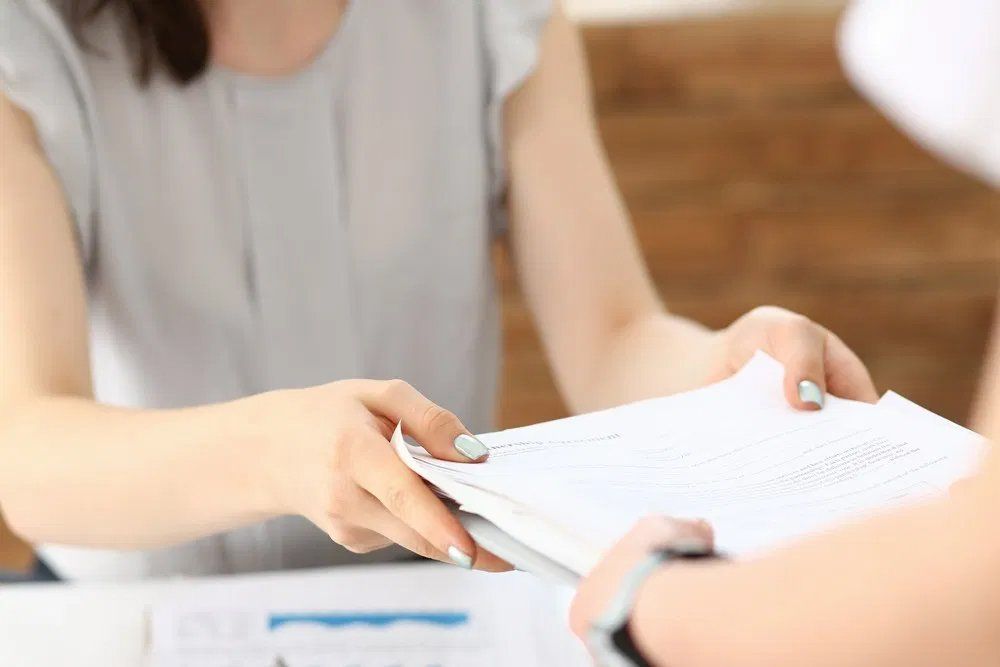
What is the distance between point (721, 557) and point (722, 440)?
17cm

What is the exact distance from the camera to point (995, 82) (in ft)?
2.98

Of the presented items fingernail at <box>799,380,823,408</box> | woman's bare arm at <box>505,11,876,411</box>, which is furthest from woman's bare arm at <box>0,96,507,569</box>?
woman's bare arm at <box>505,11,876,411</box>

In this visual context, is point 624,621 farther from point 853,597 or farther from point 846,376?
point 846,376

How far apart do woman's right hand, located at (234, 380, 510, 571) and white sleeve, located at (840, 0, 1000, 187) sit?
0.63 metres

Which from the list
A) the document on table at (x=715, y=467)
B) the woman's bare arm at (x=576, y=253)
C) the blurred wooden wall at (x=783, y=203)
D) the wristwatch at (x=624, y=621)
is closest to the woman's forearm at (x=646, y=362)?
the woman's bare arm at (x=576, y=253)

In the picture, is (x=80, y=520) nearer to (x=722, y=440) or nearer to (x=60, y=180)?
(x=60, y=180)

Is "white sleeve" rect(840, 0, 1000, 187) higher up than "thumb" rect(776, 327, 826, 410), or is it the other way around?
"white sleeve" rect(840, 0, 1000, 187)

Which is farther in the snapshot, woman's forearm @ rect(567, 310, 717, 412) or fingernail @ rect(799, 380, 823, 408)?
woman's forearm @ rect(567, 310, 717, 412)

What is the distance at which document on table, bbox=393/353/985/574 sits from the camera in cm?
48

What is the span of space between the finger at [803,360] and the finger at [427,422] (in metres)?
0.23

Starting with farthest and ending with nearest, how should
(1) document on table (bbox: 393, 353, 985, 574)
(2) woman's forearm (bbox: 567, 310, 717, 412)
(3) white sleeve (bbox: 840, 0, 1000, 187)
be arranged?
(3) white sleeve (bbox: 840, 0, 1000, 187), (2) woman's forearm (bbox: 567, 310, 717, 412), (1) document on table (bbox: 393, 353, 985, 574)

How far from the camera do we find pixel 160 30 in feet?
2.73

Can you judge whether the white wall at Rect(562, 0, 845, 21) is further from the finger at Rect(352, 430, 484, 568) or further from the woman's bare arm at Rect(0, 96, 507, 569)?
the finger at Rect(352, 430, 484, 568)

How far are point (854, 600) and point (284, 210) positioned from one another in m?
0.65
